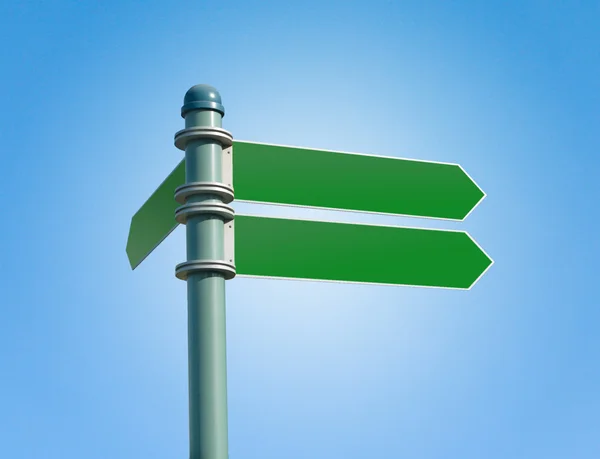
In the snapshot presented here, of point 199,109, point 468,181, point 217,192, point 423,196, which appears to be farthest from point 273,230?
point 468,181

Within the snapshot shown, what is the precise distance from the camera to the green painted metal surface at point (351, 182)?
2.66m

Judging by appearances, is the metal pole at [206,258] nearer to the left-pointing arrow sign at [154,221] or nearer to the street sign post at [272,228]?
the street sign post at [272,228]

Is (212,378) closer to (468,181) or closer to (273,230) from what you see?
(273,230)

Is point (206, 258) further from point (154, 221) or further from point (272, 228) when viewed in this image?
point (154, 221)

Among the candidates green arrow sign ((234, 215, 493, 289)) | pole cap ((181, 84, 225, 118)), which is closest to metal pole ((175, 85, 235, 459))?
pole cap ((181, 84, 225, 118))

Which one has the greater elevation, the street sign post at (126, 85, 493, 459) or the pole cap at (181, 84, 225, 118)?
the pole cap at (181, 84, 225, 118)

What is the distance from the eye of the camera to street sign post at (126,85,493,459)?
2395 millimetres

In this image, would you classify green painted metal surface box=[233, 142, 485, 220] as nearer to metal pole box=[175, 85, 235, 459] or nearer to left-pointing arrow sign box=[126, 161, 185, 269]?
metal pole box=[175, 85, 235, 459]

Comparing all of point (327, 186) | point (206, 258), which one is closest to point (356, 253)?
point (327, 186)

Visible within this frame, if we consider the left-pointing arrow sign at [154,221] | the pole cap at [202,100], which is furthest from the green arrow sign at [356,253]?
the pole cap at [202,100]

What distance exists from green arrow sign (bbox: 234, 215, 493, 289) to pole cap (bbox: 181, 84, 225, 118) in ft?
1.20

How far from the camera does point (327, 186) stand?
2.80 m

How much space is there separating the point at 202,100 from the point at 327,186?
1.74ft

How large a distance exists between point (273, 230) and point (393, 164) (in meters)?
0.57
